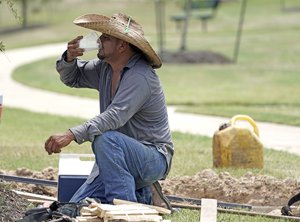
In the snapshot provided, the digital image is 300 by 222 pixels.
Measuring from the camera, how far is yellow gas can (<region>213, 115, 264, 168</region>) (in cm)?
968

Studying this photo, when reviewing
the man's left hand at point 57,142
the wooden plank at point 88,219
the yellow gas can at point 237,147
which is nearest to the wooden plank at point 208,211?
the wooden plank at point 88,219

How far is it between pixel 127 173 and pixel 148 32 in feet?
93.2

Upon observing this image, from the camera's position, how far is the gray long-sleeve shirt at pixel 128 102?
6852mm

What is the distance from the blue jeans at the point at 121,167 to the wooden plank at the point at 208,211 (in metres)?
0.45

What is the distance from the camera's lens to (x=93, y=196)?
7125 millimetres

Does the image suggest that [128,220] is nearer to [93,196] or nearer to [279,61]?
[93,196]

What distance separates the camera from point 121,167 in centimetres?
688

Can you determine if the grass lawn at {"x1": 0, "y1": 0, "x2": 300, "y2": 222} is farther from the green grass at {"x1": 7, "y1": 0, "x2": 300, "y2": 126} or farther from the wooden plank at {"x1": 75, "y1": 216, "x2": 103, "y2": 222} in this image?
the wooden plank at {"x1": 75, "y1": 216, "x2": 103, "y2": 222}

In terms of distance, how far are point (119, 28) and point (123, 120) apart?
69 cm

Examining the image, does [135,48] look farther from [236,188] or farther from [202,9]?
[202,9]

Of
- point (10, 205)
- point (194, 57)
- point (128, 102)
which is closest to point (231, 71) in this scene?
point (194, 57)

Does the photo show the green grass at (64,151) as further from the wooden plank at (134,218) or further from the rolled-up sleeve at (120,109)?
the wooden plank at (134,218)

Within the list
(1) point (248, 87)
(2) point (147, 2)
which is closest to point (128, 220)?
(1) point (248, 87)

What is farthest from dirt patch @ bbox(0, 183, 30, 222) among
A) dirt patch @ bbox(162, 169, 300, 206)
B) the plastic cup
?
dirt patch @ bbox(162, 169, 300, 206)
